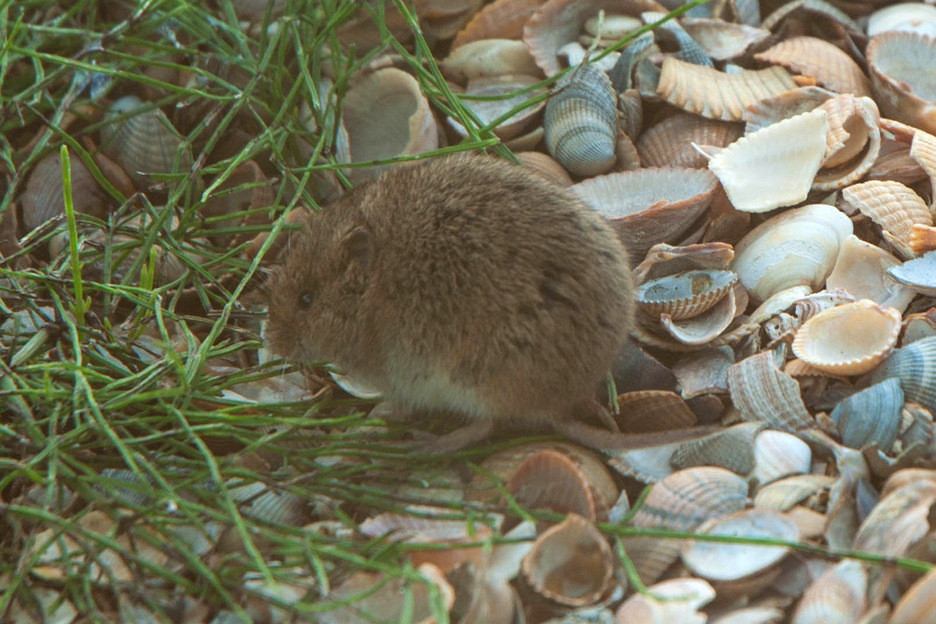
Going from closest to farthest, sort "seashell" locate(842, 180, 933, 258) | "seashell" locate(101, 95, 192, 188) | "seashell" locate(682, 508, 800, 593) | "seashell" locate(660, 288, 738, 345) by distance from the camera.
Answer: "seashell" locate(682, 508, 800, 593) < "seashell" locate(660, 288, 738, 345) < "seashell" locate(842, 180, 933, 258) < "seashell" locate(101, 95, 192, 188)

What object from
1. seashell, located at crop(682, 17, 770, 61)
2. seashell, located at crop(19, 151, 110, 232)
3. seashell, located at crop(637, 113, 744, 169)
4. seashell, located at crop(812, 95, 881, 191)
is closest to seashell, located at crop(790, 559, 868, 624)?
seashell, located at crop(812, 95, 881, 191)

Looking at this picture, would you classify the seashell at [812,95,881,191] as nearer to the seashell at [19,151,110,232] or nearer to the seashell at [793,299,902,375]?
the seashell at [793,299,902,375]

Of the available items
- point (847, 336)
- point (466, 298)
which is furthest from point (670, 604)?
point (847, 336)

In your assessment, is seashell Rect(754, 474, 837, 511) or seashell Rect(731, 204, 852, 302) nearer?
seashell Rect(754, 474, 837, 511)

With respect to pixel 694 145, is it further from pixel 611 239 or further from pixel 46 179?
pixel 46 179

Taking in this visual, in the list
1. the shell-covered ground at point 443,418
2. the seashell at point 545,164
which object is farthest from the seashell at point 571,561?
the seashell at point 545,164

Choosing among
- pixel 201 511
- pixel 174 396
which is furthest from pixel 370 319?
pixel 201 511

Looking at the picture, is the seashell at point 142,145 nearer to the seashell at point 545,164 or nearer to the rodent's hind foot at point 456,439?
the seashell at point 545,164
